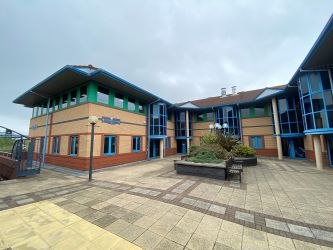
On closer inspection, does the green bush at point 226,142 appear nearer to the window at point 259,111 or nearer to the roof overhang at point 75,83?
the roof overhang at point 75,83

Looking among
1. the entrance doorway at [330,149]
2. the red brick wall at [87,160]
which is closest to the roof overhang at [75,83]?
the red brick wall at [87,160]

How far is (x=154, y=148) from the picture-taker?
1916 centimetres

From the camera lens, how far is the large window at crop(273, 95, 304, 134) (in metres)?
16.1

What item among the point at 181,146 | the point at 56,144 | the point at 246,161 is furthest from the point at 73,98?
the point at 181,146

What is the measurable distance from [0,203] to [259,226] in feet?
28.3

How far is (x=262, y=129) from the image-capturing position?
1967 cm

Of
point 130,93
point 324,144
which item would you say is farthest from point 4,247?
point 324,144

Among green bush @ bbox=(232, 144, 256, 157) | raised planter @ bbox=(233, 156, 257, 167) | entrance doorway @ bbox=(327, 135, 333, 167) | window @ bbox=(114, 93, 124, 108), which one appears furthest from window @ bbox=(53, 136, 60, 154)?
entrance doorway @ bbox=(327, 135, 333, 167)

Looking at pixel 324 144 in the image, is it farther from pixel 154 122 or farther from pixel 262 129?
pixel 154 122

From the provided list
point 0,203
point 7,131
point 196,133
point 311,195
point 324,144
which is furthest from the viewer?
point 196,133

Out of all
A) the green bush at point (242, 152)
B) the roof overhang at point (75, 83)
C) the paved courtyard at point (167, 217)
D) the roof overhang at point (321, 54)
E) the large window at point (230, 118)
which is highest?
the roof overhang at point (321, 54)

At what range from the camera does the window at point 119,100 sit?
13.6m

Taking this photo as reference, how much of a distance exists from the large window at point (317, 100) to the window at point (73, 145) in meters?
19.1

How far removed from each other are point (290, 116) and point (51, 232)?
21894 mm
